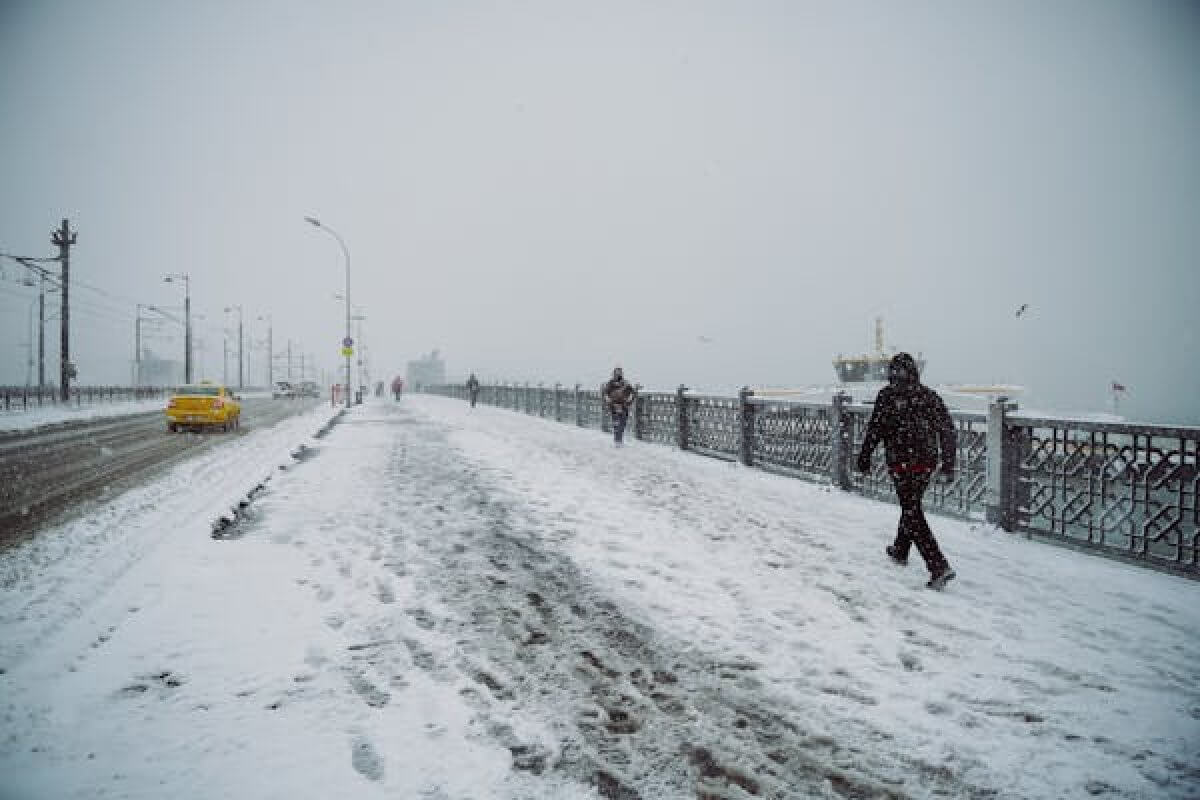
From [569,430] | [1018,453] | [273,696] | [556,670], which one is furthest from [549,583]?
[569,430]

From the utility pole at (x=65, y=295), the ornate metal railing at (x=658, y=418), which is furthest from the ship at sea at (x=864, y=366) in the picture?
the utility pole at (x=65, y=295)

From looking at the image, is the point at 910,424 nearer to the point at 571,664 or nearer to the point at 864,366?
the point at 571,664

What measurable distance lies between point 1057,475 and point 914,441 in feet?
9.52

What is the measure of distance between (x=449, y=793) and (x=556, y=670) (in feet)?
3.57

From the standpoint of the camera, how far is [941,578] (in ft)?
16.0

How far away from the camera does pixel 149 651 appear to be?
11.5 ft

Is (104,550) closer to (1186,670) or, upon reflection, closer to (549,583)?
(549,583)

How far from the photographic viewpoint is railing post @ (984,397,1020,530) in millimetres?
7000

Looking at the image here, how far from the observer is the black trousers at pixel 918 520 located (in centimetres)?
493

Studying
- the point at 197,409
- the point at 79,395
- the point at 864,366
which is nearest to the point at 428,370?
the point at 79,395

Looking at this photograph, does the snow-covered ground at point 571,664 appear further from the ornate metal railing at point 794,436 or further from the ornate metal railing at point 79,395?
the ornate metal railing at point 79,395

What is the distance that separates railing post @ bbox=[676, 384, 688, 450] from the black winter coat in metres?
9.57

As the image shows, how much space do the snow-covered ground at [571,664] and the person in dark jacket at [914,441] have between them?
423 mm

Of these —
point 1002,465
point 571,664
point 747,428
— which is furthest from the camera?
point 747,428
